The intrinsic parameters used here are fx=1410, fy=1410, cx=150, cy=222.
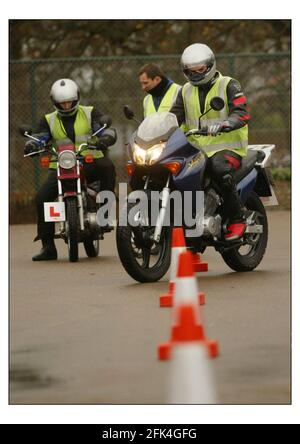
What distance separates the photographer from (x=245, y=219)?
12.0 meters

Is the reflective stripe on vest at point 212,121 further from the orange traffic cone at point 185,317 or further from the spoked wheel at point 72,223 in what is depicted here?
the orange traffic cone at point 185,317

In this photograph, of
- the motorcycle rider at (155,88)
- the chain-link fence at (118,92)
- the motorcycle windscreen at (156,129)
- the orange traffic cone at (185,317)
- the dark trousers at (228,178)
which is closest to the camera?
the orange traffic cone at (185,317)

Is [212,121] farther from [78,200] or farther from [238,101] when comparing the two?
[78,200]

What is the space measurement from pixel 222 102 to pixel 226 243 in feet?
4.35

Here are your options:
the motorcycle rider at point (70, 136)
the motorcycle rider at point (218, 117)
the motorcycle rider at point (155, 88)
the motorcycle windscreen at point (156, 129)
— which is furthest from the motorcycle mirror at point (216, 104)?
the motorcycle rider at point (155, 88)

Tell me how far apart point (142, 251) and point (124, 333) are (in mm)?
2326

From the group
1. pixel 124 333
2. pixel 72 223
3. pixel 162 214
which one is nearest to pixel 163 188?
pixel 162 214

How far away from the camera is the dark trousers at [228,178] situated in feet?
38.2

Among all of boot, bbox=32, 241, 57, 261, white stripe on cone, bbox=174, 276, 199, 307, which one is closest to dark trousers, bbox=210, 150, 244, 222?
boot, bbox=32, 241, 57, 261

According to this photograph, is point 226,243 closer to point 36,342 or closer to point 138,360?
point 36,342

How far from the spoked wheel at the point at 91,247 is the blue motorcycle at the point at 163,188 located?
8.54 feet

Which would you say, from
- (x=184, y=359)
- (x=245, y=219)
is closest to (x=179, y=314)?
(x=184, y=359)

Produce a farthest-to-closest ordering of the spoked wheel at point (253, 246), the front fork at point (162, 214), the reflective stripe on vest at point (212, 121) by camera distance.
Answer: the spoked wheel at point (253, 246), the reflective stripe on vest at point (212, 121), the front fork at point (162, 214)

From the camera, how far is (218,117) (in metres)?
11.9
